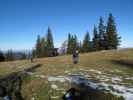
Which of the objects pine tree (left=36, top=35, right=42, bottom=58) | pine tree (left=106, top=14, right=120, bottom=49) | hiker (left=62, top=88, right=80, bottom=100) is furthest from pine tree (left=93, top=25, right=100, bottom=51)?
hiker (left=62, top=88, right=80, bottom=100)

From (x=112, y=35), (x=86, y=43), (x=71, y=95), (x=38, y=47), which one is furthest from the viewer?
(x=38, y=47)

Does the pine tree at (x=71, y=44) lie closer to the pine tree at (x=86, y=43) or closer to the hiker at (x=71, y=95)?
the pine tree at (x=86, y=43)

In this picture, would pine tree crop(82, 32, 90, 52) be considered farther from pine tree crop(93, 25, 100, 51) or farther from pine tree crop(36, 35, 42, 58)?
pine tree crop(36, 35, 42, 58)

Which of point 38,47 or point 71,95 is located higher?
point 38,47

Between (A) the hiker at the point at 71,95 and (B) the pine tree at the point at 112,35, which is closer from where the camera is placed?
(A) the hiker at the point at 71,95

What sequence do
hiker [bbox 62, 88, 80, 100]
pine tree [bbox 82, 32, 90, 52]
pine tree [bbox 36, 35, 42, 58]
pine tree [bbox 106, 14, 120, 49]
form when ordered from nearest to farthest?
1. hiker [bbox 62, 88, 80, 100]
2. pine tree [bbox 106, 14, 120, 49]
3. pine tree [bbox 82, 32, 90, 52]
4. pine tree [bbox 36, 35, 42, 58]

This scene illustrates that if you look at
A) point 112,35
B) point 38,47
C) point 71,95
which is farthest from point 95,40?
point 71,95

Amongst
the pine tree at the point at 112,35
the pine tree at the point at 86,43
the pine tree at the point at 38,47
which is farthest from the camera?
the pine tree at the point at 38,47

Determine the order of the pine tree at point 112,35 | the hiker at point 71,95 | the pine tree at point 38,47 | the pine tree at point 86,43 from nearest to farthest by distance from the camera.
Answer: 1. the hiker at point 71,95
2. the pine tree at point 112,35
3. the pine tree at point 86,43
4. the pine tree at point 38,47

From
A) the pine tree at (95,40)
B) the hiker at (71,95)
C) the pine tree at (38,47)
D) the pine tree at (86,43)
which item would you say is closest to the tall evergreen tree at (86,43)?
the pine tree at (86,43)

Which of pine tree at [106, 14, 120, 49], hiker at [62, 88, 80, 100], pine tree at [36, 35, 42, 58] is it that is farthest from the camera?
pine tree at [36, 35, 42, 58]

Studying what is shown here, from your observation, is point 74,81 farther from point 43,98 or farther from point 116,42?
point 116,42

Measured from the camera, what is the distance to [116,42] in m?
54.7

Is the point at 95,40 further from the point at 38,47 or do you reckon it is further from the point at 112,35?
the point at 38,47
